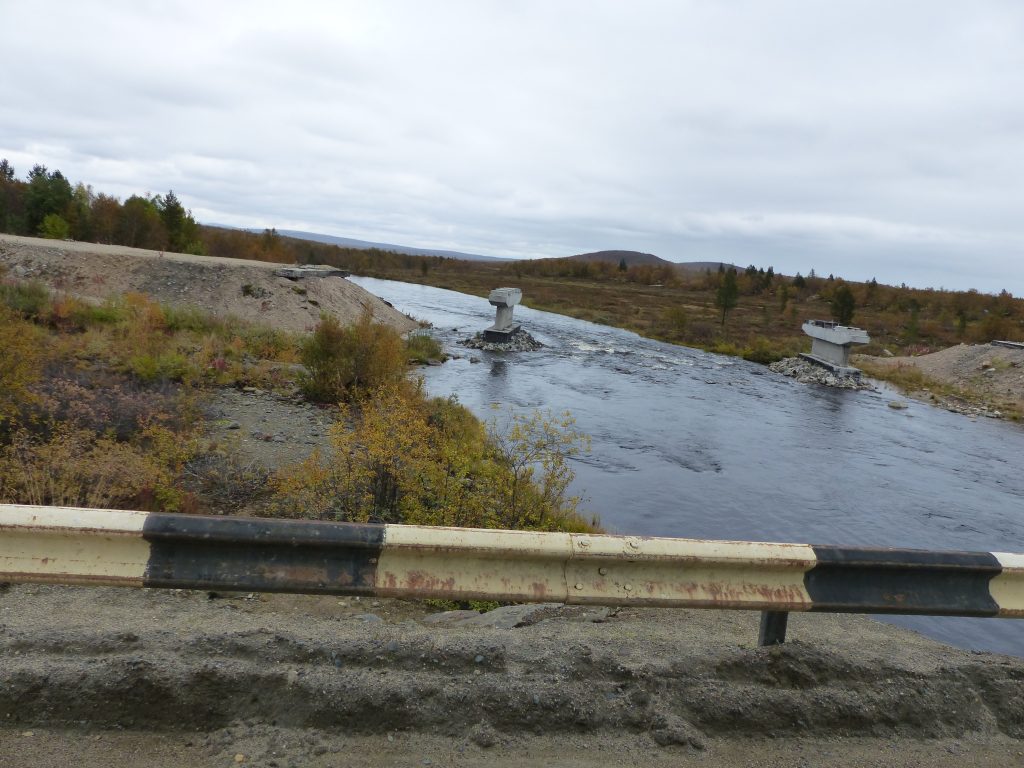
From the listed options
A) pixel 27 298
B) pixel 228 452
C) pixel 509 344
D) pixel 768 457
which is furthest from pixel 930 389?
pixel 27 298

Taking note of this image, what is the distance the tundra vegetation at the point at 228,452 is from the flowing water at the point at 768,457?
90.9 inches

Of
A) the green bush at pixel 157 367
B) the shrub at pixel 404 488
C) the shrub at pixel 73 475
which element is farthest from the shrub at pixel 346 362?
the shrub at pixel 73 475

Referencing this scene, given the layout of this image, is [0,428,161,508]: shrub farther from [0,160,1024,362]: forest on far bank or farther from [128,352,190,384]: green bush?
[0,160,1024,362]: forest on far bank

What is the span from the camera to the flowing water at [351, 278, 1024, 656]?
467 inches

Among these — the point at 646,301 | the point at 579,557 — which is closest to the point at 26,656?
the point at 579,557

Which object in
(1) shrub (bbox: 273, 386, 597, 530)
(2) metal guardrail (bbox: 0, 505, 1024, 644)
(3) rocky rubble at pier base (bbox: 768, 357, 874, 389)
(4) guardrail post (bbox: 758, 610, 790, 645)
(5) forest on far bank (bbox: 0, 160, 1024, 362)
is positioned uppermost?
(5) forest on far bank (bbox: 0, 160, 1024, 362)

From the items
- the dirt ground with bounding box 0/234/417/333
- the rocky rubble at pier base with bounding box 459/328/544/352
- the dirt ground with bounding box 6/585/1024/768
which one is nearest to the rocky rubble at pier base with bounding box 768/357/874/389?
the rocky rubble at pier base with bounding box 459/328/544/352

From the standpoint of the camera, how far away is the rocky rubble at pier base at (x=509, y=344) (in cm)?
3102

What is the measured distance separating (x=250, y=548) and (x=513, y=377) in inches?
854

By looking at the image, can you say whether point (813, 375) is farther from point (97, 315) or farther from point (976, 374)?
point (97, 315)

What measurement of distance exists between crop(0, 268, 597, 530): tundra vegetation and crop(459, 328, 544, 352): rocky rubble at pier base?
14.5m

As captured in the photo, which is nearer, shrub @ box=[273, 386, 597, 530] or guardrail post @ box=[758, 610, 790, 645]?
guardrail post @ box=[758, 610, 790, 645]

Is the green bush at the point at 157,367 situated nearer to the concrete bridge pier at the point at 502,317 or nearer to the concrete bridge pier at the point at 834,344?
the concrete bridge pier at the point at 502,317

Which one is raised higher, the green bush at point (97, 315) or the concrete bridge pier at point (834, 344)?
the concrete bridge pier at point (834, 344)
